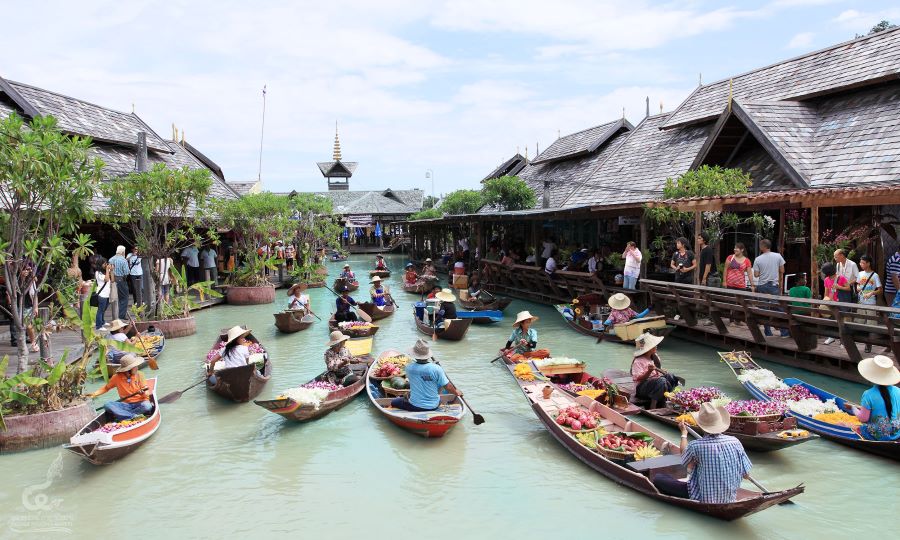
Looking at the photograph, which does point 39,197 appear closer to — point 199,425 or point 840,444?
point 199,425

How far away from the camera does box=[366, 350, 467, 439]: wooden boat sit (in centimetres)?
844

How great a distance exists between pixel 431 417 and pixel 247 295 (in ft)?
45.6

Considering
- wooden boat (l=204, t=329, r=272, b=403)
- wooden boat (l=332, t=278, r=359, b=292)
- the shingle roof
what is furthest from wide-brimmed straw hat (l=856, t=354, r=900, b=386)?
wooden boat (l=332, t=278, r=359, b=292)

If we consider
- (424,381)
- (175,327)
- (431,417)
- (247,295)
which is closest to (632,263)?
(424,381)

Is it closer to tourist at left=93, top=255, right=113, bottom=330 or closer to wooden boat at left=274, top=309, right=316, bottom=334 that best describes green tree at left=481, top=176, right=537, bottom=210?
wooden boat at left=274, top=309, right=316, bottom=334

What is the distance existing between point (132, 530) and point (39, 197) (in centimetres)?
450

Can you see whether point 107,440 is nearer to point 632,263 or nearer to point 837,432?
point 837,432

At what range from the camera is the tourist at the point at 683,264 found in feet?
44.5

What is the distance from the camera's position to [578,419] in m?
8.16

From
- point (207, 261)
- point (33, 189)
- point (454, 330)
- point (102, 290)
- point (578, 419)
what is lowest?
point (578, 419)

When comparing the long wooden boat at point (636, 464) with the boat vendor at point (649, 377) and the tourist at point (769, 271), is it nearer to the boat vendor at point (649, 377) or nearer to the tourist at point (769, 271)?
the boat vendor at point (649, 377)

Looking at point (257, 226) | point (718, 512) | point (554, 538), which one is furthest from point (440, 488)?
point (257, 226)

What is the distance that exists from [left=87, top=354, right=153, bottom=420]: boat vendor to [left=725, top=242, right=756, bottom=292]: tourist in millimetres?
9954

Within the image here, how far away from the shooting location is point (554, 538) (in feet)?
20.6
